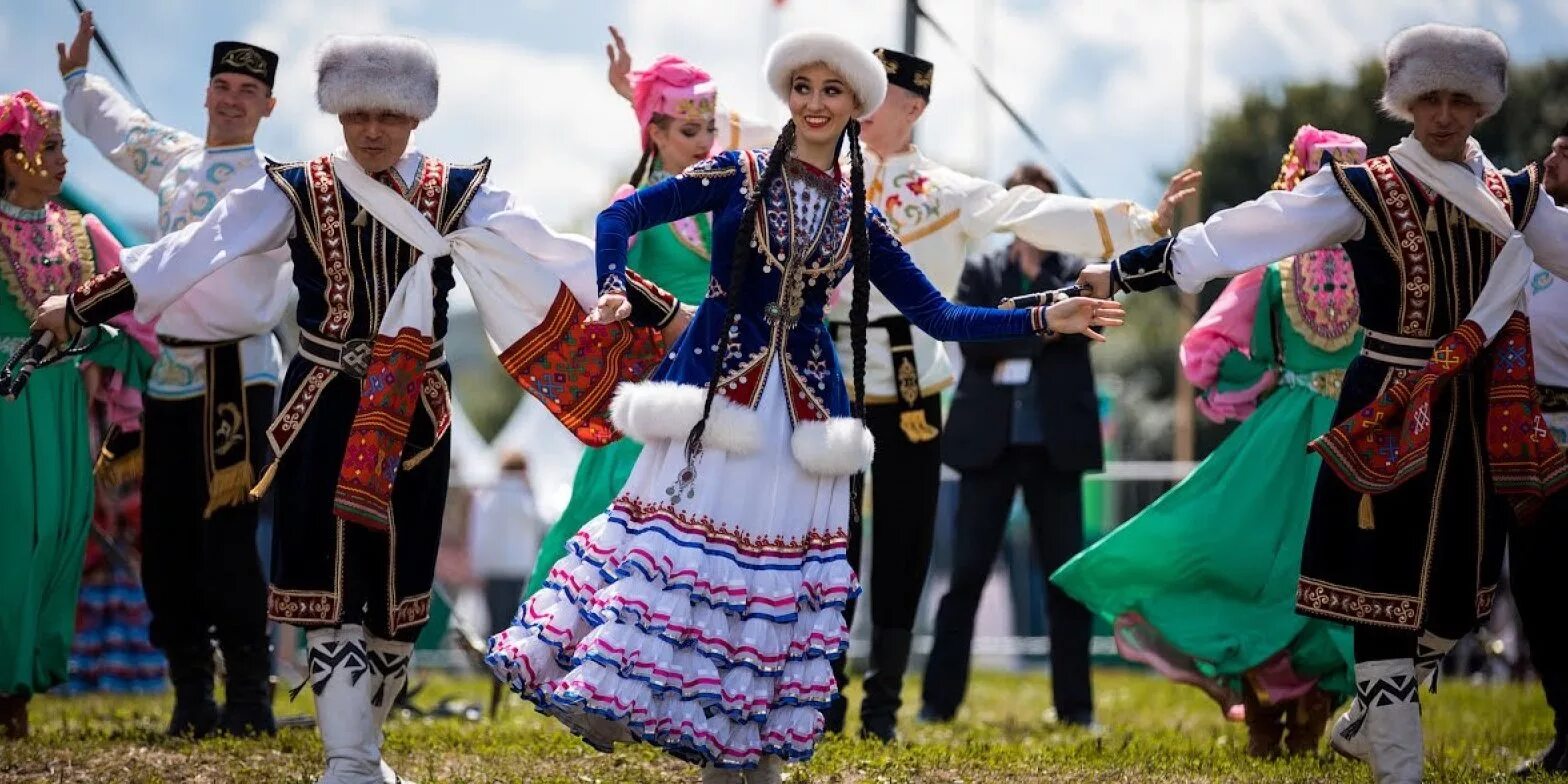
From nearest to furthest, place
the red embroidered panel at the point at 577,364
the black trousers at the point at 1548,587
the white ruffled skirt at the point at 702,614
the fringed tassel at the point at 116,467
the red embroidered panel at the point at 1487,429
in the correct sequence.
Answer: the white ruffled skirt at the point at 702,614
the red embroidered panel at the point at 1487,429
the red embroidered panel at the point at 577,364
the black trousers at the point at 1548,587
the fringed tassel at the point at 116,467

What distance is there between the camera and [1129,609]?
7.62 m

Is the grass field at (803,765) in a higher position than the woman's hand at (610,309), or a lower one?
lower

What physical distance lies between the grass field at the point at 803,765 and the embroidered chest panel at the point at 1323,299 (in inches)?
59.5

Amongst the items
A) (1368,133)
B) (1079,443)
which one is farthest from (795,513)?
(1368,133)

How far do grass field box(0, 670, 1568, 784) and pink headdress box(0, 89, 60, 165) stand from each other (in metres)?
2.14

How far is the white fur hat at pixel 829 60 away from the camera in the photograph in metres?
5.71

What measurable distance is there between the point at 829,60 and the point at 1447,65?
1.78 meters

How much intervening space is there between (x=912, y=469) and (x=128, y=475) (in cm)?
313

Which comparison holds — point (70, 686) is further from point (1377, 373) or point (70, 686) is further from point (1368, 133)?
point (1368, 133)

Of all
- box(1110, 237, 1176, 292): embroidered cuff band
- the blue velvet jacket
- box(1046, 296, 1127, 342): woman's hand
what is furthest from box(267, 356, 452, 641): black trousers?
box(1110, 237, 1176, 292): embroidered cuff band

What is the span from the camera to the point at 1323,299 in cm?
735

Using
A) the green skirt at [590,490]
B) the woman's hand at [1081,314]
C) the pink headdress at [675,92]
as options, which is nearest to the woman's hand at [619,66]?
the pink headdress at [675,92]

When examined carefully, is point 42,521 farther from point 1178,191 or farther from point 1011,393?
point 1178,191

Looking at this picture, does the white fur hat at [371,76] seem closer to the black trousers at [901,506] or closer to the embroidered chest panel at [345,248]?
the embroidered chest panel at [345,248]
